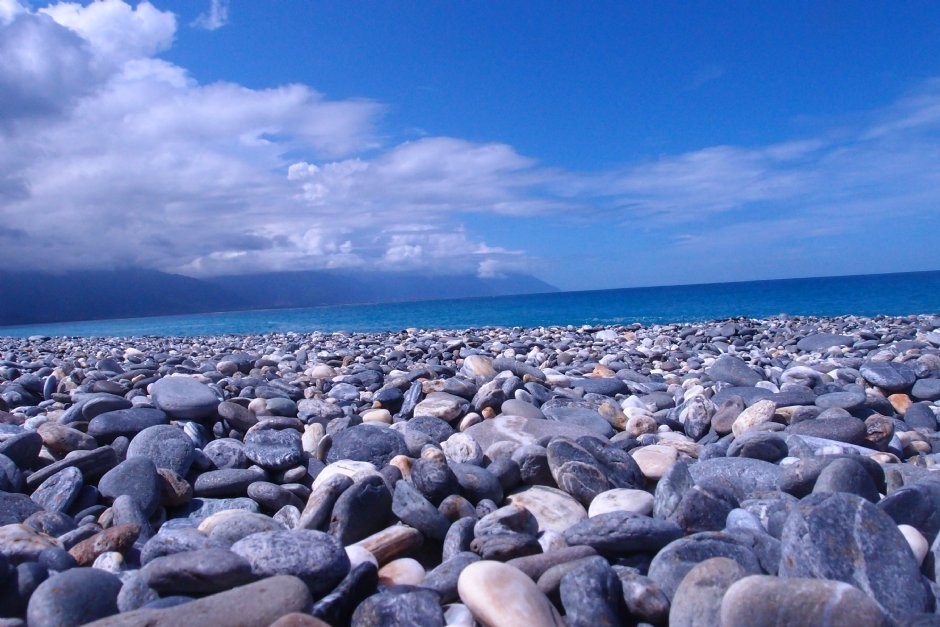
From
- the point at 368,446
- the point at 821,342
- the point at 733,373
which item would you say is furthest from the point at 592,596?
the point at 821,342

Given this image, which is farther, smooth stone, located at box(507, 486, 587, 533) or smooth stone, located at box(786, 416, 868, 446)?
smooth stone, located at box(786, 416, 868, 446)

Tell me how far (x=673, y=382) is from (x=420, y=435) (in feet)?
12.5

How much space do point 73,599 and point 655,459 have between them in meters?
2.68

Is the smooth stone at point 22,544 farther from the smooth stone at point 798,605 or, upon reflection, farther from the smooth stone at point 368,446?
the smooth stone at point 798,605

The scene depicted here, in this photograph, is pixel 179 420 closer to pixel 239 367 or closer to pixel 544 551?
pixel 544 551

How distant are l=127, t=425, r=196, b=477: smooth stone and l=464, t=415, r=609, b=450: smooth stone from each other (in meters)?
1.64

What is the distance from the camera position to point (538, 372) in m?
6.40

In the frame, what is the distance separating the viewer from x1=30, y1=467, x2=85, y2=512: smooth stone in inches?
114

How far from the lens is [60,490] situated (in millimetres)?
2949

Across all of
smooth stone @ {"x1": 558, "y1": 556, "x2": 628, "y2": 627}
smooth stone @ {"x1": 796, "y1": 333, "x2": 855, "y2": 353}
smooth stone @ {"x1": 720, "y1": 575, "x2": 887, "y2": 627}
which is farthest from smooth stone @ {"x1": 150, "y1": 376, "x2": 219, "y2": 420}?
smooth stone @ {"x1": 796, "y1": 333, "x2": 855, "y2": 353}

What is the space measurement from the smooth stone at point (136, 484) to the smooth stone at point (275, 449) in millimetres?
572

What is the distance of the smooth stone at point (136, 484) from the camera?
2933mm

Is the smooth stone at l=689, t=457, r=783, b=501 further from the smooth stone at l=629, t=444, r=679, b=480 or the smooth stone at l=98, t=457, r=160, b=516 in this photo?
the smooth stone at l=98, t=457, r=160, b=516

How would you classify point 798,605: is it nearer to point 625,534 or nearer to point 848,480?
point 625,534
